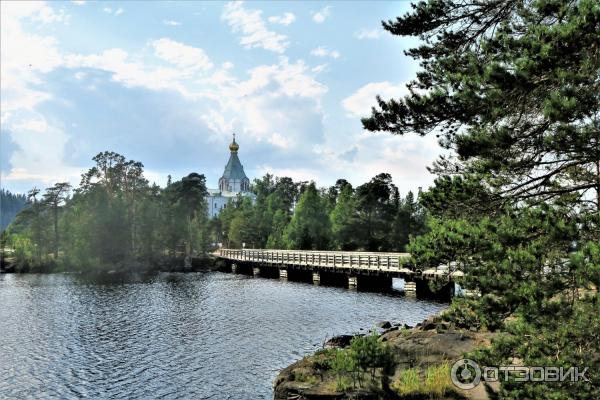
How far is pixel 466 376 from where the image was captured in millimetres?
14141

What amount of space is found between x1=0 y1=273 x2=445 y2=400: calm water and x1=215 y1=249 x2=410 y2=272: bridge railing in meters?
3.16

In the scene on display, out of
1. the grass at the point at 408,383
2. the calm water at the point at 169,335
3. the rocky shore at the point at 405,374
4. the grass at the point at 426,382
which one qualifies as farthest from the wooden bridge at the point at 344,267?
the grass at the point at 408,383

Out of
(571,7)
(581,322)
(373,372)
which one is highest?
(571,7)

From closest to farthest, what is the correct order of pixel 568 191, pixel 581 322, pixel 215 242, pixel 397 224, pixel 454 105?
1. pixel 581 322
2. pixel 568 191
3. pixel 454 105
4. pixel 397 224
5. pixel 215 242

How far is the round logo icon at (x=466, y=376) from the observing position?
13.9 metres

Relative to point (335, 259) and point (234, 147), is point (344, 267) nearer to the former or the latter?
point (335, 259)

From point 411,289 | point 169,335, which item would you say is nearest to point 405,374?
point 169,335

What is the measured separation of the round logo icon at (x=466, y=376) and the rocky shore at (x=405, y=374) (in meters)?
0.17

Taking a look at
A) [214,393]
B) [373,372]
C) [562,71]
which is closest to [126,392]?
[214,393]

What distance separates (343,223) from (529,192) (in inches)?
2494

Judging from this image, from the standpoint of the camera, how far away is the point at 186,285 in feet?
178

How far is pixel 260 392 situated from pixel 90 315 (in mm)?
21125

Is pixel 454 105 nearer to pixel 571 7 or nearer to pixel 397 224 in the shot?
pixel 571 7

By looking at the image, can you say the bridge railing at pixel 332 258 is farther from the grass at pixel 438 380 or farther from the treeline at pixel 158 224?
the grass at pixel 438 380
